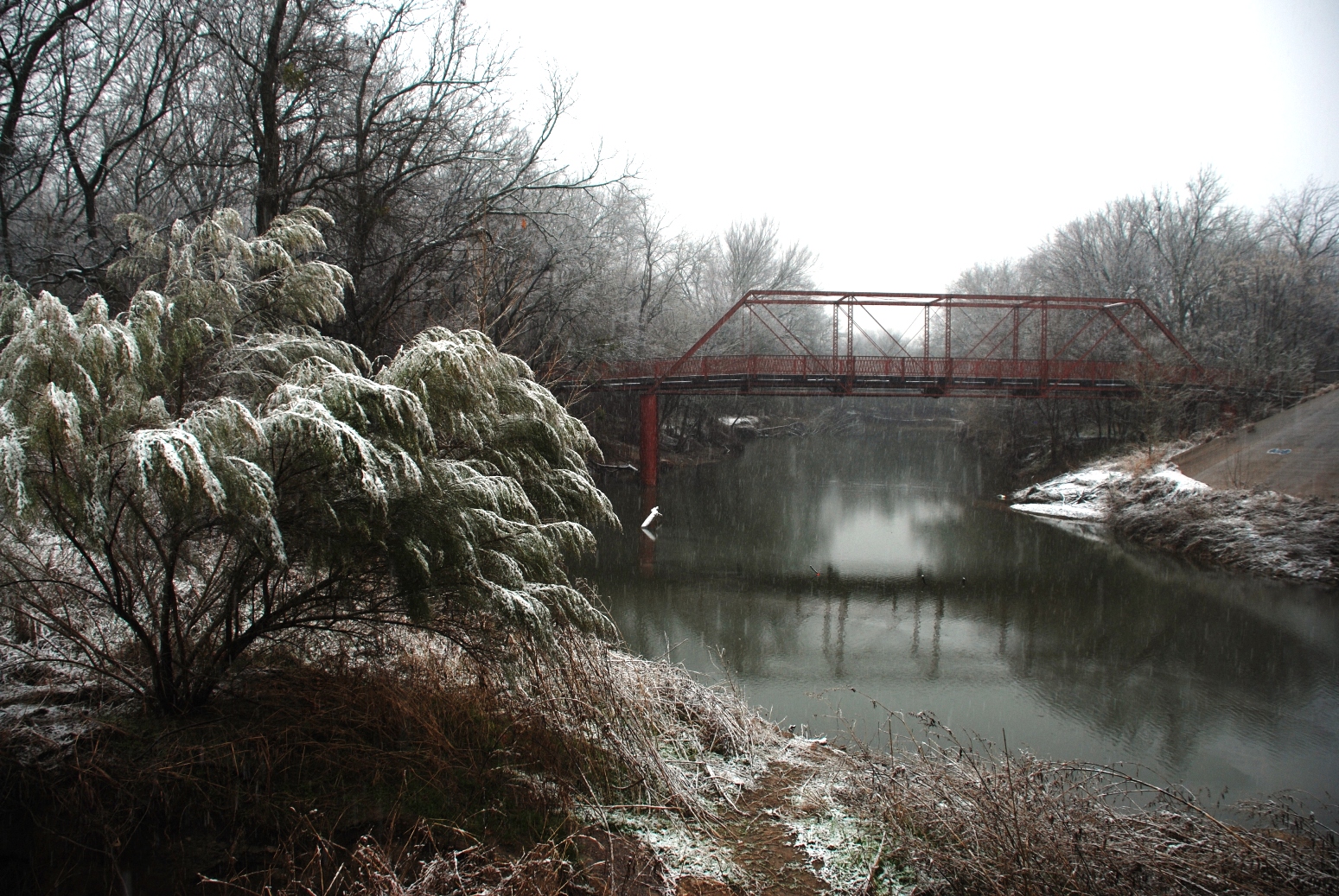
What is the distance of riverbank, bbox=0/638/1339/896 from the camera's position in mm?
3072

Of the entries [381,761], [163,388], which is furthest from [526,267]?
[381,761]

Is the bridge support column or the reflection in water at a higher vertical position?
the bridge support column

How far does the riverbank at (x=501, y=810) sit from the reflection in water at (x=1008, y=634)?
2.71 m

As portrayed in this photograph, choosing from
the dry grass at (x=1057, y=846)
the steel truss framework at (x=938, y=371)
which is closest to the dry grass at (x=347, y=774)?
the dry grass at (x=1057, y=846)

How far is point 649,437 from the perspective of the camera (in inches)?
907

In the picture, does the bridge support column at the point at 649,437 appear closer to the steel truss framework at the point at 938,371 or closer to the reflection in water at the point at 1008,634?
the steel truss framework at the point at 938,371

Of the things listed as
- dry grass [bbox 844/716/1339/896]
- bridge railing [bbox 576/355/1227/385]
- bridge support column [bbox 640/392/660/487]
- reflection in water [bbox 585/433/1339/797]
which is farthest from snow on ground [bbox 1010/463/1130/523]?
dry grass [bbox 844/716/1339/896]

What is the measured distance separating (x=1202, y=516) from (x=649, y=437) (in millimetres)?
13587

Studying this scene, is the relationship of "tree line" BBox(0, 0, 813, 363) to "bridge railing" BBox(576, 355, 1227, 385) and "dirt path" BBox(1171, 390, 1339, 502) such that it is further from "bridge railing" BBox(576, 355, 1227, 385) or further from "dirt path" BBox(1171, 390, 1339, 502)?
"dirt path" BBox(1171, 390, 1339, 502)

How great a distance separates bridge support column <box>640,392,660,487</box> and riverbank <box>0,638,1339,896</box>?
18.3 metres

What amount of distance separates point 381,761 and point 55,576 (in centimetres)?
191

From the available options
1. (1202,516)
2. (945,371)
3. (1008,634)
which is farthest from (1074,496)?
(1008,634)

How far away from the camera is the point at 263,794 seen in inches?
129

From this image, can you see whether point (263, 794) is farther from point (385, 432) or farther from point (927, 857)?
point (927, 857)
